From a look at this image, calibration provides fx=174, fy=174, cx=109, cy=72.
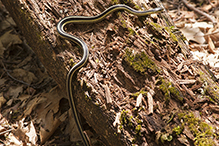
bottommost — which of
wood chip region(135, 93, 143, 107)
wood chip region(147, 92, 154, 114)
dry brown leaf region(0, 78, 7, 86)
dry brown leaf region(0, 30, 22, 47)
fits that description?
Answer: wood chip region(147, 92, 154, 114)

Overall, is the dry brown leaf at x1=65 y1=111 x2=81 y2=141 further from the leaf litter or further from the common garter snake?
the common garter snake

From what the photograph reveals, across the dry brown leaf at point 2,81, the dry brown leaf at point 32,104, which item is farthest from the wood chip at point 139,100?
the dry brown leaf at point 2,81

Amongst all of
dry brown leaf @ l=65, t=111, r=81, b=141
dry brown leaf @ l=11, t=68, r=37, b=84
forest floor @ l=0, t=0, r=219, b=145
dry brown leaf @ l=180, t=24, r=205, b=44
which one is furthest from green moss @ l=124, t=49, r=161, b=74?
dry brown leaf @ l=11, t=68, r=37, b=84

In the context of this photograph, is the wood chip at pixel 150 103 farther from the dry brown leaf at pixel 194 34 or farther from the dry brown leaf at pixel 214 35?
the dry brown leaf at pixel 214 35

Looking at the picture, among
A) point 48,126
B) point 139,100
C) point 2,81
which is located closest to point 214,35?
point 139,100

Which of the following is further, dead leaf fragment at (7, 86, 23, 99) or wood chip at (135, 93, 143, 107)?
dead leaf fragment at (7, 86, 23, 99)

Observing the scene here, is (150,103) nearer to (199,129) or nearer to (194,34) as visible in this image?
(199,129)

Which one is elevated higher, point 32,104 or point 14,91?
point 14,91
